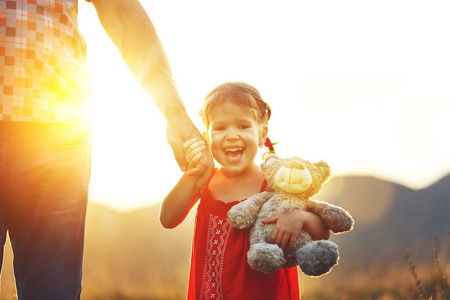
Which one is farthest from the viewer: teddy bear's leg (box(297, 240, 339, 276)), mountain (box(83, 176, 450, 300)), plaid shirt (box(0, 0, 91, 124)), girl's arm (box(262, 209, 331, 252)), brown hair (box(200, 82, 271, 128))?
mountain (box(83, 176, 450, 300))

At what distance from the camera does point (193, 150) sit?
1.78m

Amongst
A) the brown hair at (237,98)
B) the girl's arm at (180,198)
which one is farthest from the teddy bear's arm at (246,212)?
the brown hair at (237,98)

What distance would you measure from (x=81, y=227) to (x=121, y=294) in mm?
3820

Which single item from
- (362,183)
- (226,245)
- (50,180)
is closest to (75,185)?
(50,180)

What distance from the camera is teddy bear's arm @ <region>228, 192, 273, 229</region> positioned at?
1693 mm

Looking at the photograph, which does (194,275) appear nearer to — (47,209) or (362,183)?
(47,209)

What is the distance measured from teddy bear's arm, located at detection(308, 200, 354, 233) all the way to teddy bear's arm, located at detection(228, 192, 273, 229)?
0.91 ft

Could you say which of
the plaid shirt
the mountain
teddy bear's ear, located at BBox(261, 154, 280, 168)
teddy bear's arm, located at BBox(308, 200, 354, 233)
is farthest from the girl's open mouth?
the mountain

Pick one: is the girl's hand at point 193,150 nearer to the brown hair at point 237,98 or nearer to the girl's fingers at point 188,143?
the girl's fingers at point 188,143

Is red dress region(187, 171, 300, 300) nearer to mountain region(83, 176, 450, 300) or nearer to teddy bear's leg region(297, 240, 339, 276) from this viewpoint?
teddy bear's leg region(297, 240, 339, 276)

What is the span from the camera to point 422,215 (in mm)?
5879

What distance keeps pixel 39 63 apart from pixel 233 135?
2.95ft

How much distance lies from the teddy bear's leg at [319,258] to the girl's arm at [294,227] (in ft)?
0.38

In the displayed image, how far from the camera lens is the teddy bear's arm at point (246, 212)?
169 cm
